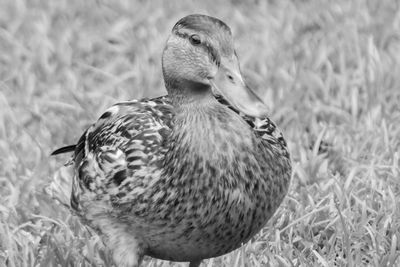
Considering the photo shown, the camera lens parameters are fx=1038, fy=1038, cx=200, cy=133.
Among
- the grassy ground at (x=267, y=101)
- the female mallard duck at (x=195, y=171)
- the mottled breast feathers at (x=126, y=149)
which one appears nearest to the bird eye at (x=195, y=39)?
the female mallard duck at (x=195, y=171)

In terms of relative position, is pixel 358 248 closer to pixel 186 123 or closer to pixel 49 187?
pixel 186 123

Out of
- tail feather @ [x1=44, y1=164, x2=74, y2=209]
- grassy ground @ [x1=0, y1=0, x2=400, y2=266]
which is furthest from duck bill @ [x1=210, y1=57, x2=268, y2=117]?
tail feather @ [x1=44, y1=164, x2=74, y2=209]

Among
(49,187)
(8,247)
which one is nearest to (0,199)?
(49,187)

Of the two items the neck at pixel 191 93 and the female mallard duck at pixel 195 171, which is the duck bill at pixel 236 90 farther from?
the neck at pixel 191 93

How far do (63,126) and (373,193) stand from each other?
2.04 meters

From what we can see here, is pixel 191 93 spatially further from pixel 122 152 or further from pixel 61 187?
pixel 61 187

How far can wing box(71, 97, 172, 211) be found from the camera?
13.8ft

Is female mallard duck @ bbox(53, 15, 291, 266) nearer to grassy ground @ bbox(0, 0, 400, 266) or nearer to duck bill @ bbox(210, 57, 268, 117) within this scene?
duck bill @ bbox(210, 57, 268, 117)

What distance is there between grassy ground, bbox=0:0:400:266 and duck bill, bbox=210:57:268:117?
921 mm

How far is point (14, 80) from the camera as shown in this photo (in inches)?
272

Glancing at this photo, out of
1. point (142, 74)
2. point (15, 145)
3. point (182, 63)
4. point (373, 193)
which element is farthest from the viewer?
point (142, 74)

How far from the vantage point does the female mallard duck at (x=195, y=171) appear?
4031 millimetres

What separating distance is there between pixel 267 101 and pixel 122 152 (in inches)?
86.5

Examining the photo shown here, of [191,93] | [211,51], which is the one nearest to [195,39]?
[211,51]
